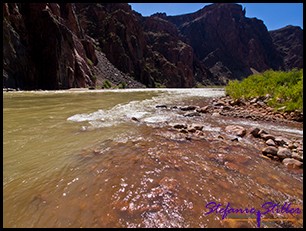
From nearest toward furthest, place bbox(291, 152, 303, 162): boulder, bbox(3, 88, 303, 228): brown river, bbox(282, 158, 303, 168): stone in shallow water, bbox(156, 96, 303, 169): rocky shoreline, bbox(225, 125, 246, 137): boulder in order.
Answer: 1. bbox(3, 88, 303, 228): brown river
2. bbox(282, 158, 303, 168): stone in shallow water
3. bbox(291, 152, 303, 162): boulder
4. bbox(156, 96, 303, 169): rocky shoreline
5. bbox(225, 125, 246, 137): boulder

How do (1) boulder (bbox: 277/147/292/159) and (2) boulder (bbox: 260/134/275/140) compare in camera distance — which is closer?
(1) boulder (bbox: 277/147/292/159)

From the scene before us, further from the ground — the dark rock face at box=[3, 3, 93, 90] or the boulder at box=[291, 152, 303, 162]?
the dark rock face at box=[3, 3, 93, 90]

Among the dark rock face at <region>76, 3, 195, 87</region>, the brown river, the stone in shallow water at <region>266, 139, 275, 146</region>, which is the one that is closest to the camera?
the brown river

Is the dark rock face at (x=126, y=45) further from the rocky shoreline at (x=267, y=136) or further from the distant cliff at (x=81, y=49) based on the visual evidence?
the rocky shoreline at (x=267, y=136)

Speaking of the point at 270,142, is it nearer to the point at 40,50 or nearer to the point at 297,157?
the point at 297,157

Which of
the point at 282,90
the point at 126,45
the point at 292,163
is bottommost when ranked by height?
the point at 292,163

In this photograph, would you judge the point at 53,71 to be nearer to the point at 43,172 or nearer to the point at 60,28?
the point at 60,28

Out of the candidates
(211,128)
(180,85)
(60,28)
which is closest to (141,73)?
(180,85)

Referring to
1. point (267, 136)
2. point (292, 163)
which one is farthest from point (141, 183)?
point (267, 136)

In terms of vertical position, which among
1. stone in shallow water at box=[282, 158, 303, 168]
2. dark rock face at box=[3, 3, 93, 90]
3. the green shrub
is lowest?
stone in shallow water at box=[282, 158, 303, 168]

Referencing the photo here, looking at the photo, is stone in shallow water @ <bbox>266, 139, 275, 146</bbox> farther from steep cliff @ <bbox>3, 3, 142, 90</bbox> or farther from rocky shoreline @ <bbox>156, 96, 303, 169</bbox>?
steep cliff @ <bbox>3, 3, 142, 90</bbox>

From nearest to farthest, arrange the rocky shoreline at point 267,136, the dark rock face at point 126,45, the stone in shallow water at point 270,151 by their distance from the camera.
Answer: the rocky shoreline at point 267,136
the stone in shallow water at point 270,151
the dark rock face at point 126,45

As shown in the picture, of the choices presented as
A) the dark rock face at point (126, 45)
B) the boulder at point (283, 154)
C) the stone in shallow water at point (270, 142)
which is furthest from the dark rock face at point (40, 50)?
the dark rock face at point (126, 45)

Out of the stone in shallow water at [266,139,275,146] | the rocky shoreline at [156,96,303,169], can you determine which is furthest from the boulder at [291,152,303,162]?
the stone in shallow water at [266,139,275,146]
